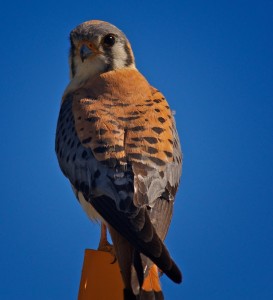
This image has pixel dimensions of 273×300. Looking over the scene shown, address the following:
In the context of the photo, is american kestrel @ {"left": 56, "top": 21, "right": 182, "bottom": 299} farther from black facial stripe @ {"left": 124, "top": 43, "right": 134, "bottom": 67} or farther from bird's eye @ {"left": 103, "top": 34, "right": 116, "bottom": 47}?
black facial stripe @ {"left": 124, "top": 43, "right": 134, "bottom": 67}

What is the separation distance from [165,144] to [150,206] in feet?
2.39

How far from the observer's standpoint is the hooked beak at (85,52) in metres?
6.18

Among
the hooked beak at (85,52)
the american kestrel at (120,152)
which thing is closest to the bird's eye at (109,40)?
the american kestrel at (120,152)

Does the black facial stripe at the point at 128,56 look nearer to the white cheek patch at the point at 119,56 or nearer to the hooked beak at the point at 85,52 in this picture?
the white cheek patch at the point at 119,56

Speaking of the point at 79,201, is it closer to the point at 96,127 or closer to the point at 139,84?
the point at 96,127

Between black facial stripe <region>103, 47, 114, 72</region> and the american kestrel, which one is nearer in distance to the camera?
the american kestrel

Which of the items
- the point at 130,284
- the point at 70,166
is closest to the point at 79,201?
the point at 70,166

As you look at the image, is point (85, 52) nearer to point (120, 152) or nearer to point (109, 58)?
point (109, 58)

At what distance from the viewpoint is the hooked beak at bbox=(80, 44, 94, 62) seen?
6.18m

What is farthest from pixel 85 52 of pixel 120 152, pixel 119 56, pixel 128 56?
pixel 120 152

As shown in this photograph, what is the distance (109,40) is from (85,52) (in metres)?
0.25

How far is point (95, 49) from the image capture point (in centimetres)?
622

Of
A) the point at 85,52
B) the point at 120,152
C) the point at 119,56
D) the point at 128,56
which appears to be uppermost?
the point at 128,56

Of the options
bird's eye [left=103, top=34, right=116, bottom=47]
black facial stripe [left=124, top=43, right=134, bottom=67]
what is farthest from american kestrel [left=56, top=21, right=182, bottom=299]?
black facial stripe [left=124, top=43, right=134, bottom=67]
